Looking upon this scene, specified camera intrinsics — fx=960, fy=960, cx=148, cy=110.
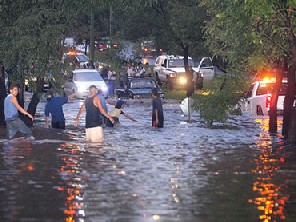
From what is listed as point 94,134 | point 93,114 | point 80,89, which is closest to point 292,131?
point 94,134

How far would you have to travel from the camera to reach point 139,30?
189 ft

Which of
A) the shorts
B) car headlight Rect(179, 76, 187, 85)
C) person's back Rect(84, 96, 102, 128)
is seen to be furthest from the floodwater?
car headlight Rect(179, 76, 187, 85)

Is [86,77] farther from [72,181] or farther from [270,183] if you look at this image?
[270,183]

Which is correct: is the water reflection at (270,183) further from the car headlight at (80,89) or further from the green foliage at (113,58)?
the green foliage at (113,58)

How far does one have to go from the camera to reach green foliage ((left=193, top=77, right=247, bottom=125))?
32.5 m

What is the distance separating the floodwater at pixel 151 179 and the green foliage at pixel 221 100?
3665mm

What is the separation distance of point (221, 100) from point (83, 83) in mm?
21045

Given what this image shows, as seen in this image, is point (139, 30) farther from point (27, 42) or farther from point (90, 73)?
point (27, 42)

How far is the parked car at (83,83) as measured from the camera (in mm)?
52250

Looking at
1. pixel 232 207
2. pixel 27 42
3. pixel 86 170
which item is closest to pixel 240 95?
pixel 27 42

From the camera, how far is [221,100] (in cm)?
3262

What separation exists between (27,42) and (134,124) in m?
7.72

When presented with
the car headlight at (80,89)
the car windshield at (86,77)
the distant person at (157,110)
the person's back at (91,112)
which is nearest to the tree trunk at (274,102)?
the distant person at (157,110)

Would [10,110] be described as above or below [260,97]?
above
